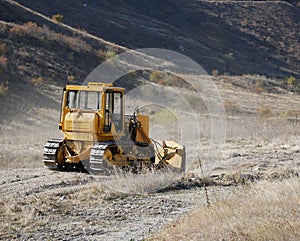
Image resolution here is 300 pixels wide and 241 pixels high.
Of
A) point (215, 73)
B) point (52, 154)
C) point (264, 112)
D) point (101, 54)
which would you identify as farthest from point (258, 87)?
point (52, 154)

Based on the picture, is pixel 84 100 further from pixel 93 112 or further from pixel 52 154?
pixel 52 154

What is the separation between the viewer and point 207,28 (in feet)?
284

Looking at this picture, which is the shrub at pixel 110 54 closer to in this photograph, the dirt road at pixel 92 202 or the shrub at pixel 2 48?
the shrub at pixel 2 48

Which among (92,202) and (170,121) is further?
(170,121)

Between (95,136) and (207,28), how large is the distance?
242 ft

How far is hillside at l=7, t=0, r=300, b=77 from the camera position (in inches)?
2749

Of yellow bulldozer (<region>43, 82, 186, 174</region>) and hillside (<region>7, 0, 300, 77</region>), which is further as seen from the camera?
hillside (<region>7, 0, 300, 77</region>)

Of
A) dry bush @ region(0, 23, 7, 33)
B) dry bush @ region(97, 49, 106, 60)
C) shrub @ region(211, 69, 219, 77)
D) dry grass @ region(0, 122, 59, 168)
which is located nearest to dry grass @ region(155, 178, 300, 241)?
dry grass @ region(0, 122, 59, 168)

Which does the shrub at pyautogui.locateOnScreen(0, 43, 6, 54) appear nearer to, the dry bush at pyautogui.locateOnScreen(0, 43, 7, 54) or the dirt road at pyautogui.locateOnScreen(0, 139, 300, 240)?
the dry bush at pyautogui.locateOnScreen(0, 43, 7, 54)

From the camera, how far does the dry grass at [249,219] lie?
718cm

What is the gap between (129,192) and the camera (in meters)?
12.9

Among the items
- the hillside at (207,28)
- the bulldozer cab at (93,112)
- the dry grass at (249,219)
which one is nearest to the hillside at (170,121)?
the dry grass at (249,219)

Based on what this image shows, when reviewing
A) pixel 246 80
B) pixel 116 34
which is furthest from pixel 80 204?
pixel 116 34

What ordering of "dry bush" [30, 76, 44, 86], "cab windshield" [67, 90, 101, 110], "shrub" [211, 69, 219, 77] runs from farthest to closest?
"shrub" [211, 69, 219, 77] → "dry bush" [30, 76, 44, 86] → "cab windshield" [67, 90, 101, 110]
